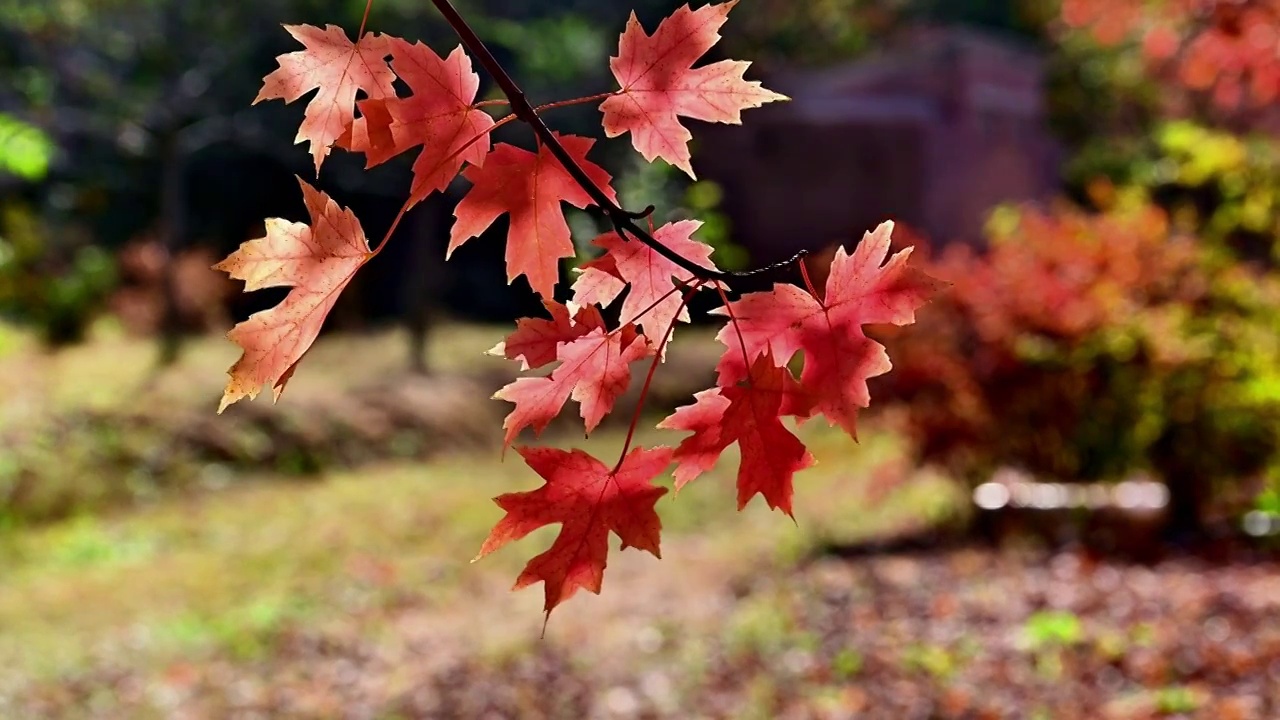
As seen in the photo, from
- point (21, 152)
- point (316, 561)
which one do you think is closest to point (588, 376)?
point (21, 152)

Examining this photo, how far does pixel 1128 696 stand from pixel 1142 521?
85.1 inches

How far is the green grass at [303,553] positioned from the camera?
6098mm

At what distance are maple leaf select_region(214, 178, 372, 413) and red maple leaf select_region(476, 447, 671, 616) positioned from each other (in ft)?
0.63

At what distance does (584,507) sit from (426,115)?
315mm

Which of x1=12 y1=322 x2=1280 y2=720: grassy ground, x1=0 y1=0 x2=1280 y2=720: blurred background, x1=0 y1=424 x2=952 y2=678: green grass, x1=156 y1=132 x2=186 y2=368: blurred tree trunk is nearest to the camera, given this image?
x1=12 y1=322 x2=1280 y2=720: grassy ground

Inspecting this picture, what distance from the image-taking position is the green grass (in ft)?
20.0

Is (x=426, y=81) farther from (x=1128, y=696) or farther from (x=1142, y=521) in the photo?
(x=1142, y=521)

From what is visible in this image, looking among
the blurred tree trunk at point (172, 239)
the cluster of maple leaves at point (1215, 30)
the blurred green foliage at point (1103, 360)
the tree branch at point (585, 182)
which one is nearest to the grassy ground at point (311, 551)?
the blurred green foliage at point (1103, 360)

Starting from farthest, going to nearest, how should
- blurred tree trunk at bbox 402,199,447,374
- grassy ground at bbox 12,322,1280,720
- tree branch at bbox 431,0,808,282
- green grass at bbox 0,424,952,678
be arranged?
1. blurred tree trunk at bbox 402,199,447,374
2. green grass at bbox 0,424,952,678
3. grassy ground at bbox 12,322,1280,720
4. tree branch at bbox 431,0,808,282

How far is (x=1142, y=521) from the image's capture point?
628cm

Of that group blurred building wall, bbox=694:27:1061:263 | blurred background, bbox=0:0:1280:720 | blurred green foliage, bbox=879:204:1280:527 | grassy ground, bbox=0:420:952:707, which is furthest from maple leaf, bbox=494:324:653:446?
blurred building wall, bbox=694:27:1061:263

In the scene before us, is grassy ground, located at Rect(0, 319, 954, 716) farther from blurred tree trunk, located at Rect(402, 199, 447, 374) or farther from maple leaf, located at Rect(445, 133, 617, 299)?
maple leaf, located at Rect(445, 133, 617, 299)

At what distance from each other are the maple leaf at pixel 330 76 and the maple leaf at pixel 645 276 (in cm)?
20

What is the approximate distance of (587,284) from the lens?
101 centimetres
